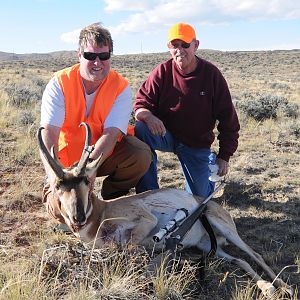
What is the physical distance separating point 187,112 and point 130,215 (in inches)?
84.7

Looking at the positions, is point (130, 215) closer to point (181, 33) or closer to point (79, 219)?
point (79, 219)

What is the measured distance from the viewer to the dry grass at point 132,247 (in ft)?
11.8

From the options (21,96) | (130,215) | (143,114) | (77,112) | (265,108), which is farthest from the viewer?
(21,96)

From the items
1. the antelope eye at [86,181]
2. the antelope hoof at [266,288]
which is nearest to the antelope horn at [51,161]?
the antelope eye at [86,181]

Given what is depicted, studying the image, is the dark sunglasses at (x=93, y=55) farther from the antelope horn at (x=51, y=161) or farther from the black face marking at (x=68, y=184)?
the black face marking at (x=68, y=184)

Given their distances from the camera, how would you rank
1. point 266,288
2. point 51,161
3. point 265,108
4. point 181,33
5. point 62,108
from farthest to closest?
1. point 265,108
2. point 181,33
3. point 62,108
4. point 266,288
5. point 51,161

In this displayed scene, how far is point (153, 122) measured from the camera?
614 cm

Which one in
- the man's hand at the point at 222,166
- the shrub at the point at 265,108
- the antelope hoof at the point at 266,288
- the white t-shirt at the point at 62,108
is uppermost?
the white t-shirt at the point at 62,108

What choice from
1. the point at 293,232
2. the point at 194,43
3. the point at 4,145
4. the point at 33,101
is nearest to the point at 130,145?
the point at 194,43

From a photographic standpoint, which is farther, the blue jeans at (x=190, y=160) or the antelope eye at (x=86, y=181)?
the blue jeans at (x=190, y=160)

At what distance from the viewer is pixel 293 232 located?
18.4ft

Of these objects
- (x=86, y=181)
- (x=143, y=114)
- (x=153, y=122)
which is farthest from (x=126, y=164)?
(x=86, y=181)

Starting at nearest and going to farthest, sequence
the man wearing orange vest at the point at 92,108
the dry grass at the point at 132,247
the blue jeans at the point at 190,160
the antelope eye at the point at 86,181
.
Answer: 1. the dry grass at the point at 132,247
2. the antelope eye at the point at 86,181
3. the man wearing orange vest at the point at 92,108
4. the blue jeans at the point at 190,160

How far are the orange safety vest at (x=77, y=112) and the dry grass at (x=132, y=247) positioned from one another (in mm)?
903
